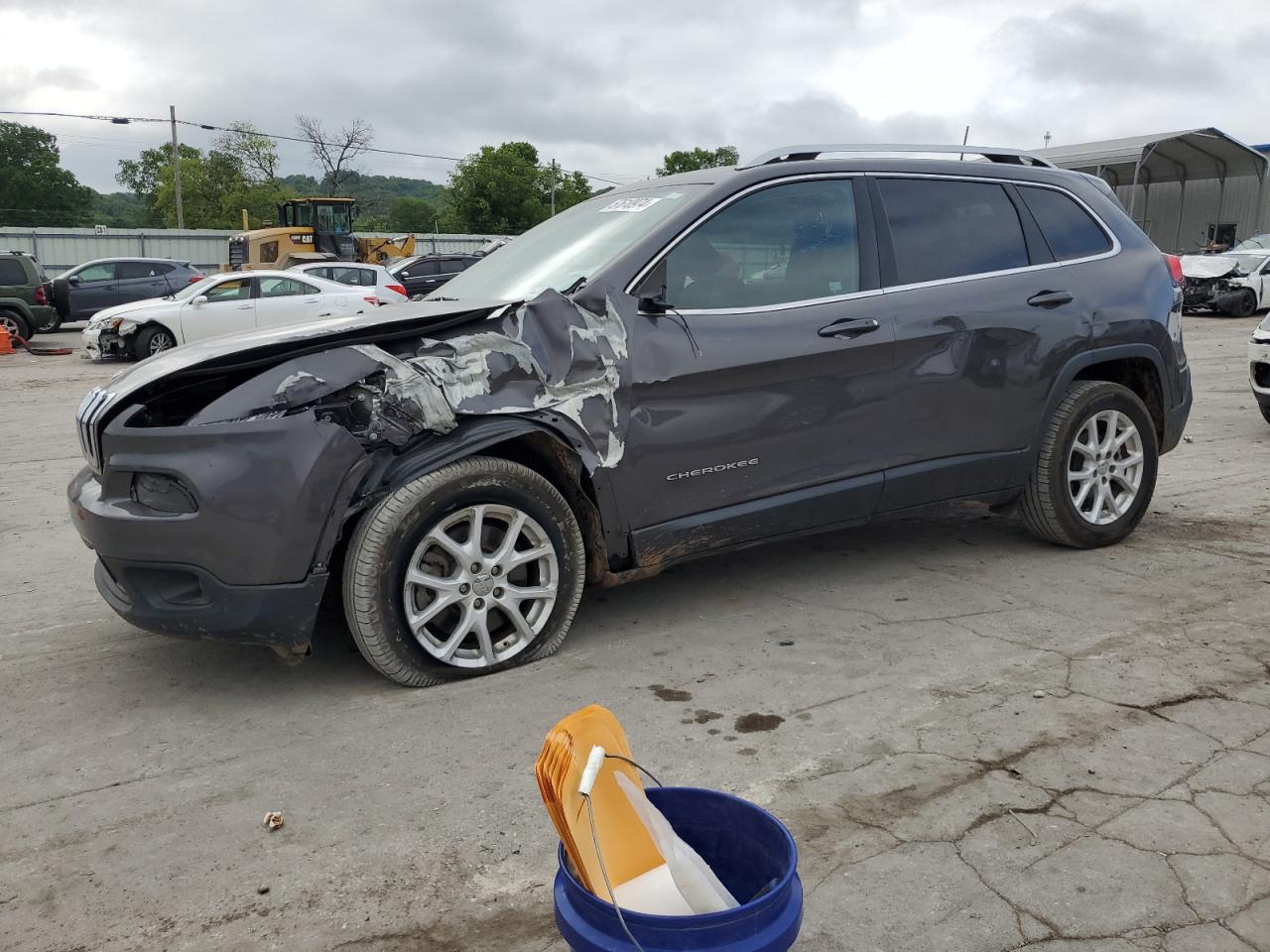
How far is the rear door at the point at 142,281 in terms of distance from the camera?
874 inches

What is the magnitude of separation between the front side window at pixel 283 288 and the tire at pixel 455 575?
14325 millimetres

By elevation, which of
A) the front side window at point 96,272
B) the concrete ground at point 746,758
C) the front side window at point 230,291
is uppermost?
the front side window at point 96,272

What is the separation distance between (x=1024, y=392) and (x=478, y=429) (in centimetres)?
266

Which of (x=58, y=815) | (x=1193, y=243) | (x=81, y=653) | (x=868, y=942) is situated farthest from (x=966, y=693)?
(x=1193, y=243)

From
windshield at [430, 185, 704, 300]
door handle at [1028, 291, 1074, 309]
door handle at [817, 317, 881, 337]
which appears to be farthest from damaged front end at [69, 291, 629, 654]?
door handle at [1028, 291, 1074, 309]

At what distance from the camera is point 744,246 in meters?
4.48

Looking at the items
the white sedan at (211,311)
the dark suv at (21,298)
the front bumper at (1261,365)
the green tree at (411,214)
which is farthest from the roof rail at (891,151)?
the green tree at (411,214)

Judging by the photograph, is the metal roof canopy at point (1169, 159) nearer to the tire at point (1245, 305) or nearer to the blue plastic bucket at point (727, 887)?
the tire at point (1245, 305)

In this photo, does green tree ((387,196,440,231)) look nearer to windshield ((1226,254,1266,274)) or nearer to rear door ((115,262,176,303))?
rear door ((115,262,176,303))

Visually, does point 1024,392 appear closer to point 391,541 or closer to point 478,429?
point 478,429

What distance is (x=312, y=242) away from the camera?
31.5 metres

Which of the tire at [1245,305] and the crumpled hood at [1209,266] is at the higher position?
the crumpled hood at [1209,266]

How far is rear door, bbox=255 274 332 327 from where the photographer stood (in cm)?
1695

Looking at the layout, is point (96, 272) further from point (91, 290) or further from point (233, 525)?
point (233, 525)
